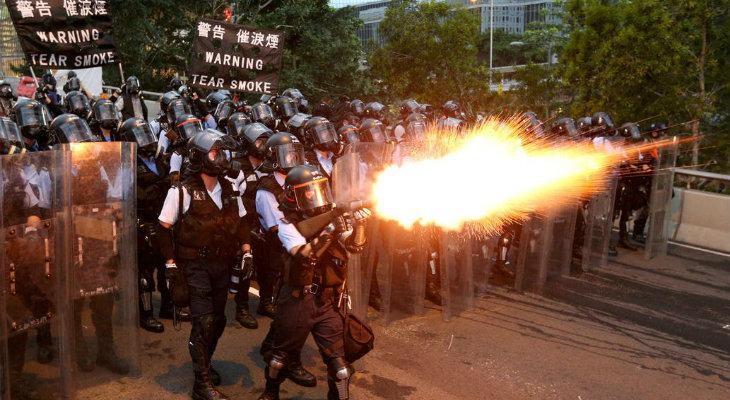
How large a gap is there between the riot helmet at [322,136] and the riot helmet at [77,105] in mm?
4303

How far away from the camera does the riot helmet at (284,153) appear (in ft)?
21.7

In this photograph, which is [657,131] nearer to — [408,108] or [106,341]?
[408,108]

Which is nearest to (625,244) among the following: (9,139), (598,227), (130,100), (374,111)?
(598,227)

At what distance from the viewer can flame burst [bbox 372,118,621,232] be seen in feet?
24.7

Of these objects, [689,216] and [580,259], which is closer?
[580,259]

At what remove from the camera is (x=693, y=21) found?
13.9 meters

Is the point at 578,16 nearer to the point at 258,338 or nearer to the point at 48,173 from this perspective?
the point at 258,338

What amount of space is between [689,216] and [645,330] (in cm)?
540

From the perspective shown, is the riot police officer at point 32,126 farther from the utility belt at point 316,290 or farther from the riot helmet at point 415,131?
the riot helmet at point 415,131

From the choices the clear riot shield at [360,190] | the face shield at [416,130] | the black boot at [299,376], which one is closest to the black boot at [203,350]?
the black boot at [299,376]

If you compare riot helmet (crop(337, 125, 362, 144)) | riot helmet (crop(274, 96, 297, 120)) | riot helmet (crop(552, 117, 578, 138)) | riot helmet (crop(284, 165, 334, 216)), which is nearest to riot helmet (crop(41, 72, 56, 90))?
riot helmet (crop(274, 96, 297, 120))

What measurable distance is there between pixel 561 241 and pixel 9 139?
7340mm

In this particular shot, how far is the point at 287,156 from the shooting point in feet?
21.8

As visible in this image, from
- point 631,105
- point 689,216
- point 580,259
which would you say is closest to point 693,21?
point 631,105
